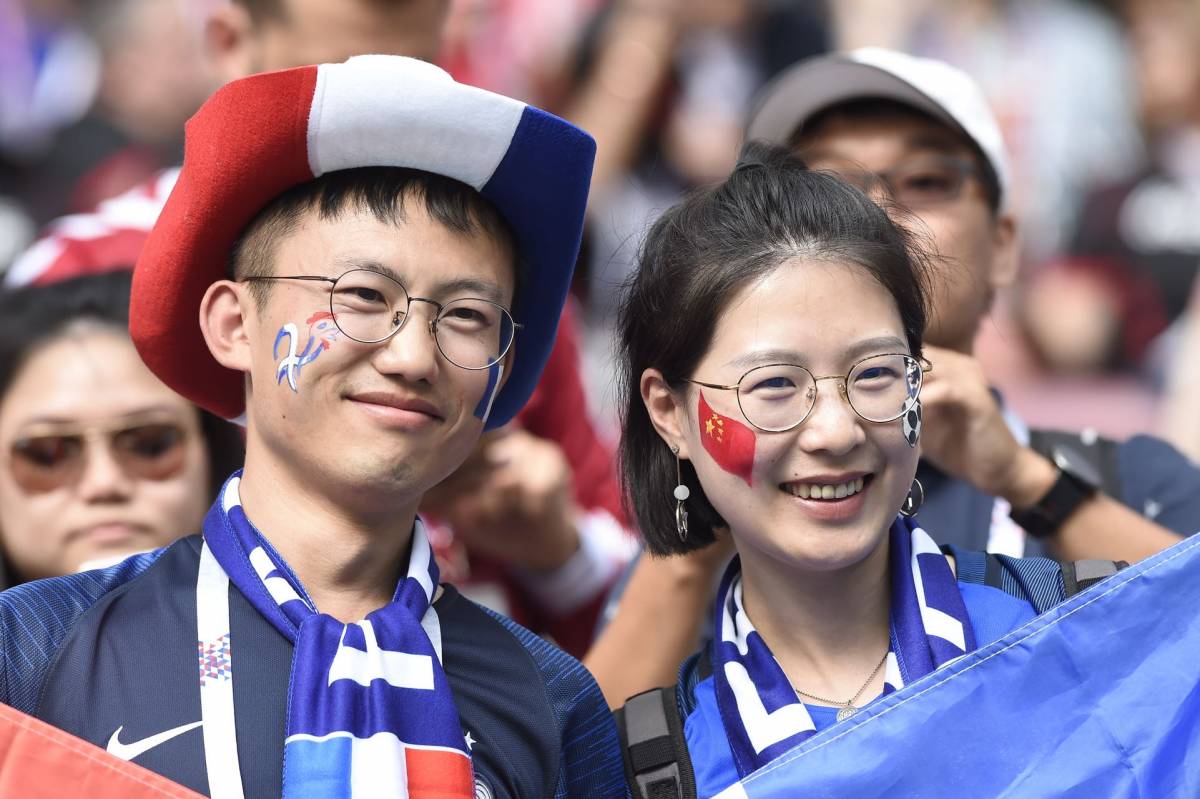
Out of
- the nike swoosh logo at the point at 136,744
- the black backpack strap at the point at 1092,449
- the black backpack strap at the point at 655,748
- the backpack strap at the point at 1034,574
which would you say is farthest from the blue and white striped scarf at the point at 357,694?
the black backpack strap at the point at 1092,449

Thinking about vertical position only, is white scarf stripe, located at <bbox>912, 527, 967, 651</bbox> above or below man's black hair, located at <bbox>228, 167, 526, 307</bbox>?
below

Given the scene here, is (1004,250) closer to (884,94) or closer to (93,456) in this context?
(884,94)

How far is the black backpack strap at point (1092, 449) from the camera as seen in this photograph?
3119 millimetres

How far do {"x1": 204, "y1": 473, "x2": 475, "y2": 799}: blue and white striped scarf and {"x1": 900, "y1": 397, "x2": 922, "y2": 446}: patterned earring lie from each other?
78 cm

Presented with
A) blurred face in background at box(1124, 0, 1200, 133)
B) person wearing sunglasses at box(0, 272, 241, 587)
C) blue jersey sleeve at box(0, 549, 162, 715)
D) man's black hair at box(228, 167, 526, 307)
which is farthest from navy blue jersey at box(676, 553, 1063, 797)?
blurred face in background at box(1124, 0, 1200, 133)

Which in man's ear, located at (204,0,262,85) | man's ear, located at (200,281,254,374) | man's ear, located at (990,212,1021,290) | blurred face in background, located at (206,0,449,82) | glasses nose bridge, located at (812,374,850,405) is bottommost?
glasses nose bridge, located at (812,374,850,405)

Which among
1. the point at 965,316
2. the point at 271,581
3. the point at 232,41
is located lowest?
the point at 271,581

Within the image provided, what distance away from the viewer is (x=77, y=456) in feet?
10.3

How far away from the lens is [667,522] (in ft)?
8.96

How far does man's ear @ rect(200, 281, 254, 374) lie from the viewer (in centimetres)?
246

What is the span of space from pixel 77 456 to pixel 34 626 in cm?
99

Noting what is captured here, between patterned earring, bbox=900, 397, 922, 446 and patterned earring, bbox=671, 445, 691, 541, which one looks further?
patterned earring, bbox=671, 445, 691, 541

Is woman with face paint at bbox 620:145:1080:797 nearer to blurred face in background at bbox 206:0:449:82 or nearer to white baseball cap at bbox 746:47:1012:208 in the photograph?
white baseball cap at bbox 746:47:1012:208

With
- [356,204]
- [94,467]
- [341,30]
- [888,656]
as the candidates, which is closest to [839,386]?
[888,656]
